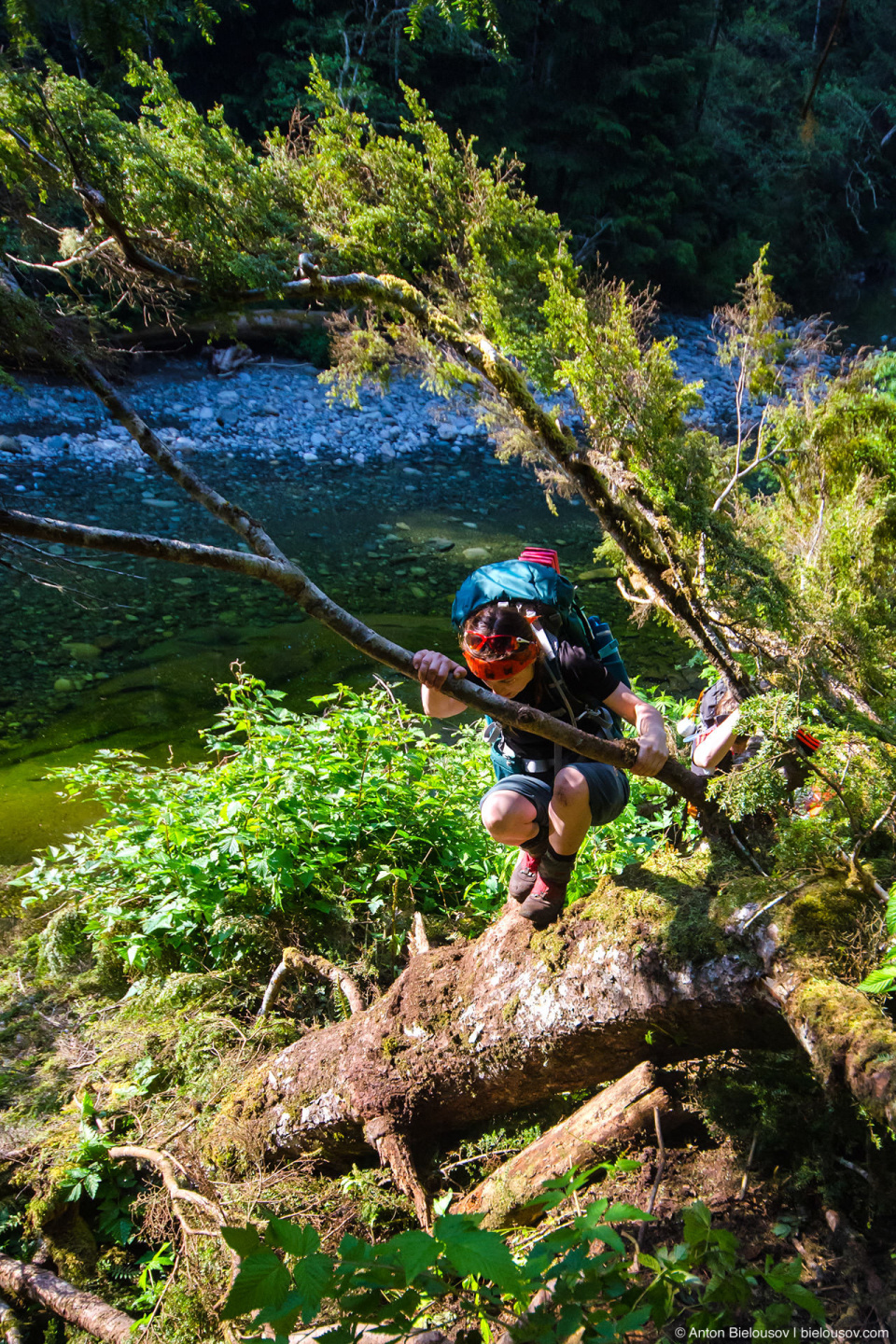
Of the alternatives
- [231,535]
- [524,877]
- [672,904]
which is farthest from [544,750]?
[231,535]

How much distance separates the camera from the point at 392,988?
8.21ft

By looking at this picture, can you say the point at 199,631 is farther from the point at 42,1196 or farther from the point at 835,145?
the point at 835,145

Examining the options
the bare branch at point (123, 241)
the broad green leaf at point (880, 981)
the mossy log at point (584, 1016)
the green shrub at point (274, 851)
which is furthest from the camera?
the bare branch at point (123, 241)

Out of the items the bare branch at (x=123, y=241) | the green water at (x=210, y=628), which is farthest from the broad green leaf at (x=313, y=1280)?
the bare branch at (x=123, y=241)

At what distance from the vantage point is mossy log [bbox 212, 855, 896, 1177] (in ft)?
5.51

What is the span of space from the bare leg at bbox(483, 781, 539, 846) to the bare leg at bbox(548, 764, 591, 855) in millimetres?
70

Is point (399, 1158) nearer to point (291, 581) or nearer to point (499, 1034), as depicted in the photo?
point (499, 1034)

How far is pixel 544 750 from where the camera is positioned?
7.68 ft

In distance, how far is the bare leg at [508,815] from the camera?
85.7 inches

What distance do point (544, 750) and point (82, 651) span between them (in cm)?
665

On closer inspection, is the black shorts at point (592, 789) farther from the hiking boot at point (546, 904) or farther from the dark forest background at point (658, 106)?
Result: the dark forest background at point (658, 106)

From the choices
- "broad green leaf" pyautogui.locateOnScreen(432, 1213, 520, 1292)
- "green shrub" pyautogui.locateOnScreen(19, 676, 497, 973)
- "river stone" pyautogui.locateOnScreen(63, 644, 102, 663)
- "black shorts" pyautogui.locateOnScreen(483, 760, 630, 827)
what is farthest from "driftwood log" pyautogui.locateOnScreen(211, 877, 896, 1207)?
"river stone" pyautogui.locateOnScreen(63, 644, 102, 663)

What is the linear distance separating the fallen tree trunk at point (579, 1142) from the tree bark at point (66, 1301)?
3.17 feet

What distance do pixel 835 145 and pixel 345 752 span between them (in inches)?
1093
